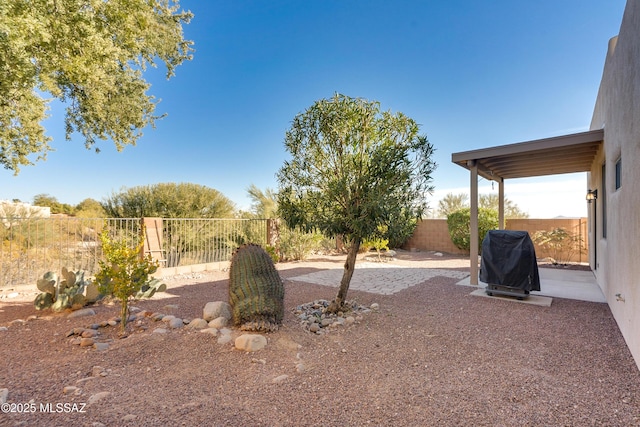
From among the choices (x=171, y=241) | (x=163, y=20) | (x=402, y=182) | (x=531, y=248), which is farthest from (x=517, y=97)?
(x=171, y=241)

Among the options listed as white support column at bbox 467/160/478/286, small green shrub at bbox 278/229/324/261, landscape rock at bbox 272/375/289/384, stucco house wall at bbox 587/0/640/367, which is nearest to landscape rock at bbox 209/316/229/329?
landscape rock at bbox 272/375/289/384

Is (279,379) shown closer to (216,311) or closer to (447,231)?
(216,311)

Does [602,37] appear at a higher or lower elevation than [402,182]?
higher

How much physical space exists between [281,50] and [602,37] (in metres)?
7.66

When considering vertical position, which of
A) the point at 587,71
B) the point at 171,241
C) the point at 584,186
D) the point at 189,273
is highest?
the point at 587,71

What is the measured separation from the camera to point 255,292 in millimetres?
3996

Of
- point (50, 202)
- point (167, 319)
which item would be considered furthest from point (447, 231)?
point (50, 202)

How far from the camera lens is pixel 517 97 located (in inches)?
359

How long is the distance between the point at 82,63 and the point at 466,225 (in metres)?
12.8

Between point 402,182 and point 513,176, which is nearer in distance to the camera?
point 402,182

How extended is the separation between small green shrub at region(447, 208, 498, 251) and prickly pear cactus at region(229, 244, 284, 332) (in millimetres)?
9874

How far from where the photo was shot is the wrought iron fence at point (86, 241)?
23.4 feet

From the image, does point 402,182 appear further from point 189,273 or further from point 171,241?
point 171,241

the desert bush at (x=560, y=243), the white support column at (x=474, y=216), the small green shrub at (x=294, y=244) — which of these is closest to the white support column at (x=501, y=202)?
the desert bush at (x=560, y=243)
